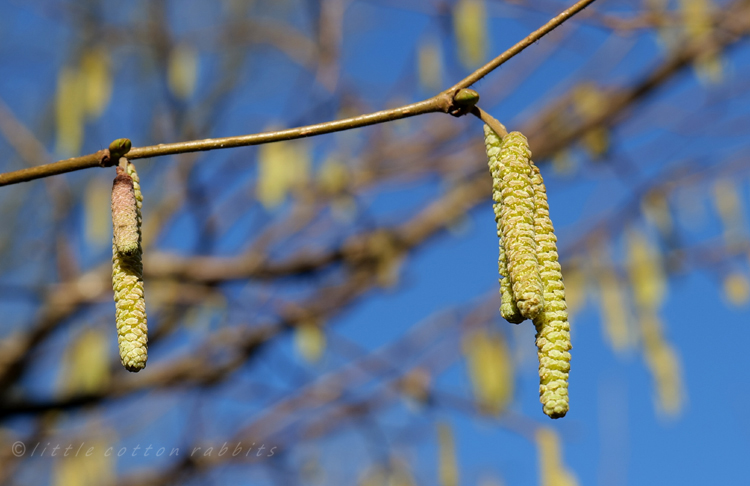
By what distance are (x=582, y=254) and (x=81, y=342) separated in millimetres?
2018

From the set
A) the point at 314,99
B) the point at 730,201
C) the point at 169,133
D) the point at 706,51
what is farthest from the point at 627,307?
the point at 169,133

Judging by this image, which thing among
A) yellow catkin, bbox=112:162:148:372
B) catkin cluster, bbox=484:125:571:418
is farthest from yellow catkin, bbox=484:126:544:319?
yellow catkin, bbox=112:162:148:372

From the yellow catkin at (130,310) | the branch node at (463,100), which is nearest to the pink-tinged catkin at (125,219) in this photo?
the yellow catkin at (130,310)

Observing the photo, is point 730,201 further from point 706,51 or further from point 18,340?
point 18,340

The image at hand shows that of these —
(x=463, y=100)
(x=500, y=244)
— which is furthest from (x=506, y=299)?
(x=463, y=100)

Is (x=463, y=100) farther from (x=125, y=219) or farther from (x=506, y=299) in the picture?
(x=125, y=219)

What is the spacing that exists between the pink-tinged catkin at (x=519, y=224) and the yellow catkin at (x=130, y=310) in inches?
14.9

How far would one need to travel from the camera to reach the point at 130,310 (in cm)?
77

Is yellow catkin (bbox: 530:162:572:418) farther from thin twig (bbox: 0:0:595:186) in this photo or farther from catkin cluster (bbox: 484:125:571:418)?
thin twig (bbox: 0:0:595:186)

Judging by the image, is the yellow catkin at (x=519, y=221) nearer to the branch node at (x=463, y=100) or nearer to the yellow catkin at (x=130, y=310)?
the branch node at (x=463, y=100)

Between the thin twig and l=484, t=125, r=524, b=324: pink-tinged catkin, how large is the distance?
0.22 ft

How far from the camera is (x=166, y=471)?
2.95 meters

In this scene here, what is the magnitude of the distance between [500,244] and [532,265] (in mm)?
67

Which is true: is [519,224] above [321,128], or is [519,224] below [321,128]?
below
